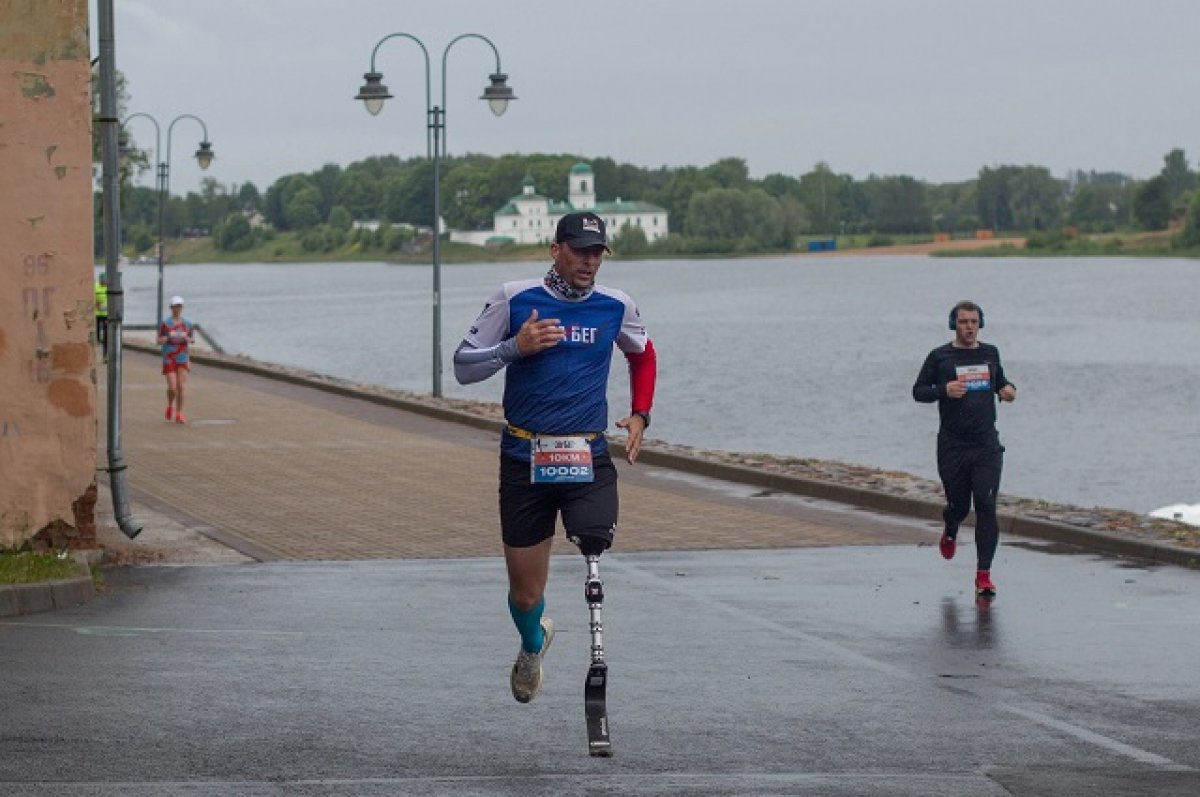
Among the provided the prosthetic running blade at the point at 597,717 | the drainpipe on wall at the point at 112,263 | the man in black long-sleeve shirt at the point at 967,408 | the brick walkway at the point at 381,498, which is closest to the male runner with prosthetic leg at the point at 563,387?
the prosthetic running blade at the point at 597,717

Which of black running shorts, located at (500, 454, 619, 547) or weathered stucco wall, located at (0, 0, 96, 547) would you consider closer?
black running shorts, located at (500, 454, 619, 547)

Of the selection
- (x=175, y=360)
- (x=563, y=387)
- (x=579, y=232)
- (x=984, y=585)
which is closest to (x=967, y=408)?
(x=984, y=585)

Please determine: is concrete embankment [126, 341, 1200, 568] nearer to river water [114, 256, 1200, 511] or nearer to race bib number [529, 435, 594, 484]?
race bib number [529, 435, 594, 484]

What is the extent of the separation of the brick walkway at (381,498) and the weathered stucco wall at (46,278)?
1.91 meters

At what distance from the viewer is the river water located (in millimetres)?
51375

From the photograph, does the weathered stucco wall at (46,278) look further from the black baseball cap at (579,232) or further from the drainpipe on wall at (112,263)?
the black baseball cap at (579,232)

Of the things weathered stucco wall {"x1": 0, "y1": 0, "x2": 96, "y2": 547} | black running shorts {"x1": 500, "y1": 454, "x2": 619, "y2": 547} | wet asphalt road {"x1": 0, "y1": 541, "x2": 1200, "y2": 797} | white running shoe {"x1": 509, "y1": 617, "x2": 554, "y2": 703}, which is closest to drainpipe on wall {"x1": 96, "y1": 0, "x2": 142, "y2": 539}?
wet asphalt road {"x1": 0, "y1": 541, "x2": 1200, "y2": 797}

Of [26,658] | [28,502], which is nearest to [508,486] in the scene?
[26,658]

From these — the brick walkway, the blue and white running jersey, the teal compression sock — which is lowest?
the brick walkway

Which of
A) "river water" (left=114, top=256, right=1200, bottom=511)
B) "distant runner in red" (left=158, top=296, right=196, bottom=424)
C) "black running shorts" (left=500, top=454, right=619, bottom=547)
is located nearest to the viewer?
"black running shorts" (left=500, top=454, right=619, bottom=547)

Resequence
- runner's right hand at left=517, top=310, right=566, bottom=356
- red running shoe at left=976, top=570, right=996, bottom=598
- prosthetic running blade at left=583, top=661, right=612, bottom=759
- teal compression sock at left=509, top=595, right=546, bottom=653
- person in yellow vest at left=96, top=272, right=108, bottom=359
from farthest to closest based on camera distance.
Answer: person in yellow vest at left=96, top=272, right=108, bottom=359 < red running shoe at left=976, top=570, right=996, bottom=598 < teal compression sock at left=509, top=595, right=546, bottom=653 < runner's right hand at left=517, top=310, right=566, bottom=356 < prosthetic running blade at left=583, top=661, right=612, bottom=759

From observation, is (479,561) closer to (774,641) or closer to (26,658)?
(774,641)

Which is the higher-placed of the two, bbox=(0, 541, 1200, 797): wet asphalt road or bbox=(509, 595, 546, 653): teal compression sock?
bbox=(509, 595, 546, 653): teal compression sock

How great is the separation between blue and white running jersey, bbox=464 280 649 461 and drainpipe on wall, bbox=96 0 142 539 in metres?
8.53
